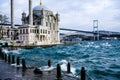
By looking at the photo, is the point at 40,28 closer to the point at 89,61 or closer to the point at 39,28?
the point at 39,28

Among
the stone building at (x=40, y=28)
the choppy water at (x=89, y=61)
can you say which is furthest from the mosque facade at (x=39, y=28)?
the choppy water at (x=89, y=61)

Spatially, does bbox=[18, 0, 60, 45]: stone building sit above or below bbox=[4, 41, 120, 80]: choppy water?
above

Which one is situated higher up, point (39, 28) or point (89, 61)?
point (39, 28)

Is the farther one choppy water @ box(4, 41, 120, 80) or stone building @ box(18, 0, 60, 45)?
stone building @ box(18, 0, 60, 45)

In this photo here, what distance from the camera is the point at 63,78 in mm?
15172

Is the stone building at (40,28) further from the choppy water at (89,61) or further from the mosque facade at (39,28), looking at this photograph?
the choppy water at (89,61)

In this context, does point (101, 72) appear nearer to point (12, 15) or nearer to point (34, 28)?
point (34, 28)

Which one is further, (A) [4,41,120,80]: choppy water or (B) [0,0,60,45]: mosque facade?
(B) [0,0,60,45]: mosque facade

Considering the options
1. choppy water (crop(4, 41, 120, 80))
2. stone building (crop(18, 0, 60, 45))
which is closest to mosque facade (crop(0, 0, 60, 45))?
stone building (crop(18, 0, 60, 45))

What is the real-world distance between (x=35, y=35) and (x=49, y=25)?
47.2 feet

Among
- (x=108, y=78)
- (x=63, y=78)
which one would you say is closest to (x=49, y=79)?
(x=63, y=78)

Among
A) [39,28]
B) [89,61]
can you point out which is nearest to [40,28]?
[39,28]

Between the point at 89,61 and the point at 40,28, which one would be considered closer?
the point at 89,61

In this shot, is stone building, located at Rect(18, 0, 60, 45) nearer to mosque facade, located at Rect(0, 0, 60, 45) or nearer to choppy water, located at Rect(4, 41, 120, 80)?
mosque facade, located at Rect(0, 0, 60, 45)
